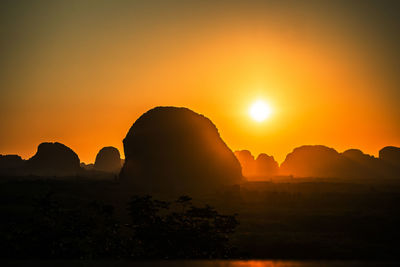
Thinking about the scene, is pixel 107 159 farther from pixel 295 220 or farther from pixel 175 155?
pixel 295 220

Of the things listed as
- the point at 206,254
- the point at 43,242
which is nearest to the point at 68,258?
the point at 43,242

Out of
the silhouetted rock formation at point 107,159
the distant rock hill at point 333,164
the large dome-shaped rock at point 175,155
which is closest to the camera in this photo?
the large dome-shaped rock at point 175,155

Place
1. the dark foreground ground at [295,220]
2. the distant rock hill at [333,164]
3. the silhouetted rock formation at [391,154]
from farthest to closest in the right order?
1. the silhouetted rock formation at [391,154]
2. the distant rock hill at [333,164]
3. the dark foreground ground at [295,220]

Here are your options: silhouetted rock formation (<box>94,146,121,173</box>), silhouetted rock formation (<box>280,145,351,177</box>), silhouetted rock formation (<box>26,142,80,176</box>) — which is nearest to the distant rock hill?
silhouetted rock formation (<box>280,145,351,177</box>)

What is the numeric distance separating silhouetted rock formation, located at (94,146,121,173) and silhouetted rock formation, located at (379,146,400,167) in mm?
124207

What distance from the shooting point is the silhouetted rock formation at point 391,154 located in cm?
15188

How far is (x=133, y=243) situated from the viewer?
1548 centimetres

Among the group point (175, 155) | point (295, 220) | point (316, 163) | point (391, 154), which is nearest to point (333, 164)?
point (316, 163)

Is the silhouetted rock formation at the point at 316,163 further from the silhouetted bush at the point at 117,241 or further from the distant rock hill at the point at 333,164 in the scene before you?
the silhouetted bush at the point at 117,241

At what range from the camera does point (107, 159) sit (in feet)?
629

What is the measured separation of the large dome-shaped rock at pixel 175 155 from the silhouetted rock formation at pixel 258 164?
344 ft

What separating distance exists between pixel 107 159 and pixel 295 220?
574ft

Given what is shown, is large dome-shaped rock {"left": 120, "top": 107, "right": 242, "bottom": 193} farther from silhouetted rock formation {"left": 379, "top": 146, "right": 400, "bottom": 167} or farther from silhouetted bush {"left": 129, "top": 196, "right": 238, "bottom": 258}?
silhouetted rock formation {"left": 379, "top": 146, "right": 400, "bottom": 167}

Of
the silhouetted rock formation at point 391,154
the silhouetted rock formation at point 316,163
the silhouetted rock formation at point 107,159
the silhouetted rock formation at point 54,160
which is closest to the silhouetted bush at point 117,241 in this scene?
the silhouetted rock formation at point 316,163
